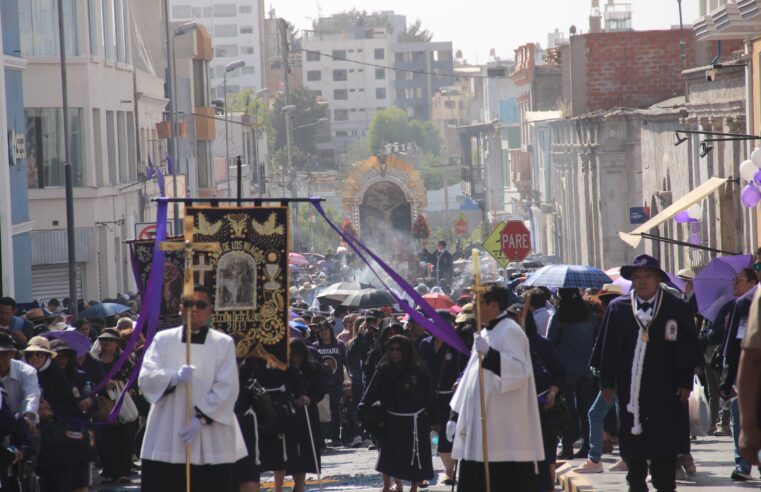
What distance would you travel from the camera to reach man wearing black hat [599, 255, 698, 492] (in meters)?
11.2

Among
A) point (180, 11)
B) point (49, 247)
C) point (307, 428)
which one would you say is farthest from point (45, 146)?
point (180, 11)

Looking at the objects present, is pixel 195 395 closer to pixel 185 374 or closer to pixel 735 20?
pixel 185 374

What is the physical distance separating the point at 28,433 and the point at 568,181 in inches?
1670

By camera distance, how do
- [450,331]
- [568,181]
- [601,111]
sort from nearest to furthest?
[450,331], [601,111], [568,181]

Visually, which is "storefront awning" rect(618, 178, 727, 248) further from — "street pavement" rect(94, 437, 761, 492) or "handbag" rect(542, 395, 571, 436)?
"handbag" rect(542, 395, 571, 436)

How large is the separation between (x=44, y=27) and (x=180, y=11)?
129 m

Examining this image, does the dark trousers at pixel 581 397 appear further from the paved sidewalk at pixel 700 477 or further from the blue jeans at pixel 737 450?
the blue jeans at pixel 737 450

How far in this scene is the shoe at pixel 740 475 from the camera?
12.4 meters

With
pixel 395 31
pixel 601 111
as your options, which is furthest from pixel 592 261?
pixel 395 31

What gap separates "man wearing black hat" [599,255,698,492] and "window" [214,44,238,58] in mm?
154364

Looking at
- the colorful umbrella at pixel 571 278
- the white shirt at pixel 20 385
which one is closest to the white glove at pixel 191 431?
the white shirt at pixel 20 385

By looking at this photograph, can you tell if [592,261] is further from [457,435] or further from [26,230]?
[457,435]

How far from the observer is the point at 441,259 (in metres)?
46.5

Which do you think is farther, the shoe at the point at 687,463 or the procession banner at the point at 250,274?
the procession banner at the point at 250,274
